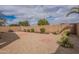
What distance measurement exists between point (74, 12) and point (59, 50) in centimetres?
59

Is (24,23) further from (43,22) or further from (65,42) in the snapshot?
(65,42)

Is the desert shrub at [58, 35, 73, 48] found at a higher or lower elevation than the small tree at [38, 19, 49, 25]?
lower

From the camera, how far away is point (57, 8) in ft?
8.63

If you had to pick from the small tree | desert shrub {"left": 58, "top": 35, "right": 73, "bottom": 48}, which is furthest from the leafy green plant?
desert shrub {"left": 58, "top": 35, "right": 73, "bottom": 48}

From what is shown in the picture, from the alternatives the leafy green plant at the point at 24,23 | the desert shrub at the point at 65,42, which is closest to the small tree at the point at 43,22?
the leafy green plant at the point at 24,23

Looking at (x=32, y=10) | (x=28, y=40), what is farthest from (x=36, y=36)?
(x=32, y=10)

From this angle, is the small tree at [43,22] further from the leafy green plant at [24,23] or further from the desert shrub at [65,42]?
the desert shrub at [65,42]

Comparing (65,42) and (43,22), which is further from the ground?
(43,22)

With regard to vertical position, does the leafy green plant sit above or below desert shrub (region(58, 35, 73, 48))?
above

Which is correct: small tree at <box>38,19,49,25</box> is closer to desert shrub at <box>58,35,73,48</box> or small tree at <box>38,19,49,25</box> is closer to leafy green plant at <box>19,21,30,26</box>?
leafy green plant at <box>19,21,30,26</box>

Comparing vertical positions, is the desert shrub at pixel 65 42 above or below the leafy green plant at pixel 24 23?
below

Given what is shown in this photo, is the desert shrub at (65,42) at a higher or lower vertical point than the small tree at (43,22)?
lower

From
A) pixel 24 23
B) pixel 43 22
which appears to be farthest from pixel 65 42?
pixel 24 23
